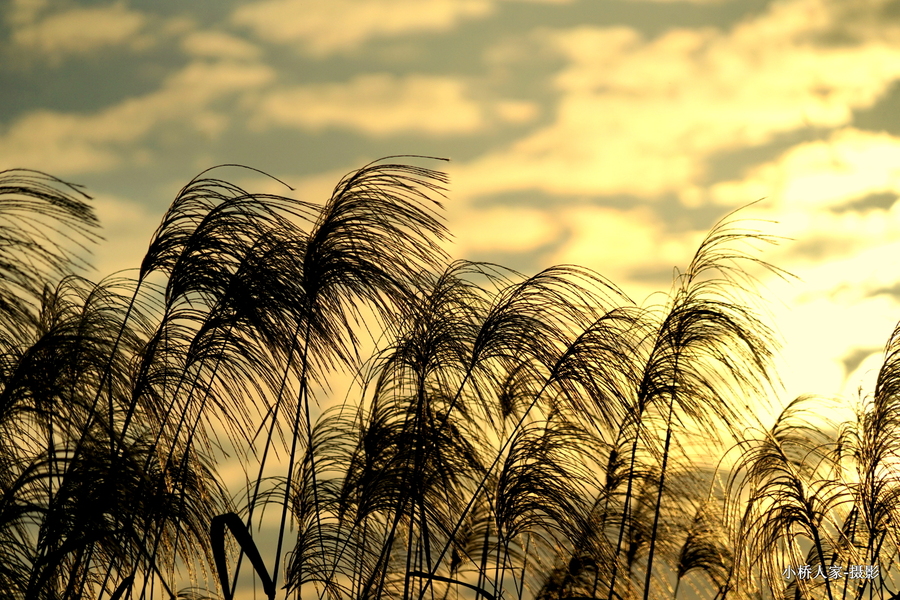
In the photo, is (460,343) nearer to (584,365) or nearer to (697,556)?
(584,365)

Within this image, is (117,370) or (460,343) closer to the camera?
(117,370)

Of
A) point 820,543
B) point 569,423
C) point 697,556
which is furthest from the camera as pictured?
point 697,556

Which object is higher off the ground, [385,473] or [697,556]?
[697,556]

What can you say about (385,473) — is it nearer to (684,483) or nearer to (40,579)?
(40,579)

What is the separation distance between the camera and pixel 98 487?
12.8 feet

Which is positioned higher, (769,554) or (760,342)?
(760,342)

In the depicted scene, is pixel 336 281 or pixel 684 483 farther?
pixel 684 483

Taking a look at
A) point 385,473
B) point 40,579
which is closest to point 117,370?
point 40,579

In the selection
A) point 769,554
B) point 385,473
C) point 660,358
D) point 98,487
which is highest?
point 660,358

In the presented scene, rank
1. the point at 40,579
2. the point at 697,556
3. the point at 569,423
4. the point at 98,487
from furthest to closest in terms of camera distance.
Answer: the point at 697,556 → the point at 569,423 → the point at 98,487 → the point at 40,579

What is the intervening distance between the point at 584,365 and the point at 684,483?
250 centimetres

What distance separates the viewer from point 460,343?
4660 millimetres

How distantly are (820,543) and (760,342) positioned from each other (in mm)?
1895

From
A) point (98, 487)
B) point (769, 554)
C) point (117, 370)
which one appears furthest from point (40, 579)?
point (769, 554)
